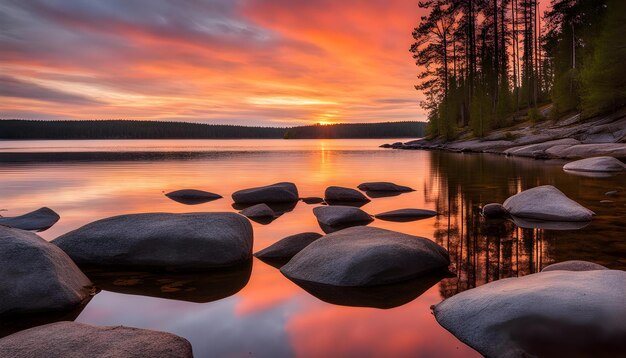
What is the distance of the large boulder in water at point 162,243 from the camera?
641cm

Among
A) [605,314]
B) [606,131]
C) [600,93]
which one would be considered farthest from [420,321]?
[600,93]

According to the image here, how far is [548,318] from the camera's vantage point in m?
3.73

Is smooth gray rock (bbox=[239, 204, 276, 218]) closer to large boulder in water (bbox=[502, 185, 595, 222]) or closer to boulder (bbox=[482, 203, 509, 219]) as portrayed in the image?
boulder (bbox=[482, 203, 509, 219])

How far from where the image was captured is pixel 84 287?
539cm

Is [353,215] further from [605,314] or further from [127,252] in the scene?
[605,314]

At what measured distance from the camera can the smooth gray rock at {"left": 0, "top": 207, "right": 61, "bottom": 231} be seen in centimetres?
902

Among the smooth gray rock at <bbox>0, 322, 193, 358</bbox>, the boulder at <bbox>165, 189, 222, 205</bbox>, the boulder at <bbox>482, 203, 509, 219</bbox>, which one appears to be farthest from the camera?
the boulder at <bbox>165, 189, 222, 205</bbox>

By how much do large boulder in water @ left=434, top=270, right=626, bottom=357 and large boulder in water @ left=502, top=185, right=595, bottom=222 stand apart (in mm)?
5120

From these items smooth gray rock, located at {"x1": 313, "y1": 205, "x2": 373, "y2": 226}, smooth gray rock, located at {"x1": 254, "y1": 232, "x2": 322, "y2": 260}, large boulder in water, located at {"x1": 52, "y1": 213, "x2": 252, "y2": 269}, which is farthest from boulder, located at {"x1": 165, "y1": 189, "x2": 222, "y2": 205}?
smooth gray rock, located at {"x1": 254, "y1": 232, "x2": 322, "y2": 260}

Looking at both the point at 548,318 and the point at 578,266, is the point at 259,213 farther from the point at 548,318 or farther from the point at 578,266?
the point at 548,318

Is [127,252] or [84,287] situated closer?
[84,287]

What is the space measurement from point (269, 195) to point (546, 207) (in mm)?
6863

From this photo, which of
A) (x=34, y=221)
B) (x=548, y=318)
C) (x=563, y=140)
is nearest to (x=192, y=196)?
(x=34, y=221)

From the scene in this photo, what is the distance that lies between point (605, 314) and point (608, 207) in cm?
826
